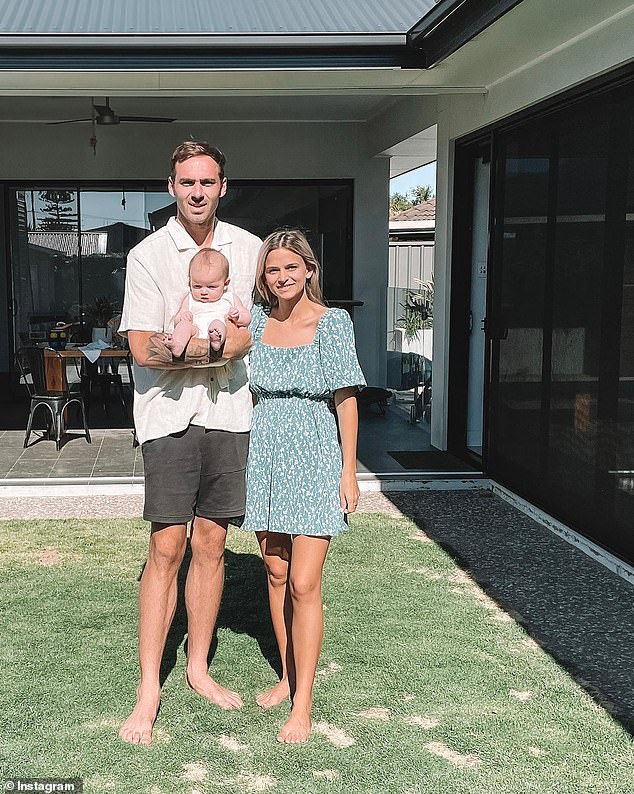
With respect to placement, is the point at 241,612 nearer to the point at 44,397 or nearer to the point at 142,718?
the point at 142,718

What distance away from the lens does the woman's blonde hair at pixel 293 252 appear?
313 cm

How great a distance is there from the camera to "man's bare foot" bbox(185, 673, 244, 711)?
10.9ft

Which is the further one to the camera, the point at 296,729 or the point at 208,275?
the point at 296,729

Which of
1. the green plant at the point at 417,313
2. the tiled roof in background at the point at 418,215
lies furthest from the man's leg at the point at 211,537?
the tiled roof in background at the point at 418,215

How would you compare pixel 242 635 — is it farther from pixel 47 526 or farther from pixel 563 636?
pixel 47 526

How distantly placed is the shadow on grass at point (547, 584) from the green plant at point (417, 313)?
4858 millimetres

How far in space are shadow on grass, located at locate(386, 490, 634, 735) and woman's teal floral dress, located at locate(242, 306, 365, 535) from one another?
1.24m

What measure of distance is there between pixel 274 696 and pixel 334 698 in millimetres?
212

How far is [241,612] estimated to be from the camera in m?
4.26

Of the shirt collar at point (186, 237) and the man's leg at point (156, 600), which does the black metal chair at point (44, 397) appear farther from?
the shirt collar at point (186, 237)

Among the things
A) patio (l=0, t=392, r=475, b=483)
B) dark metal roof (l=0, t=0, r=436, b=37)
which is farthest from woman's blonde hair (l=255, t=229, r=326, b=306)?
patio (l=0, t=392, r=475, b=483)

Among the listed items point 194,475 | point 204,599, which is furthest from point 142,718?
point 194,475

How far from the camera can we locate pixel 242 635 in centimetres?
399

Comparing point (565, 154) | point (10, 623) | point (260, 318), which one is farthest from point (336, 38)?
point (10, 623)
